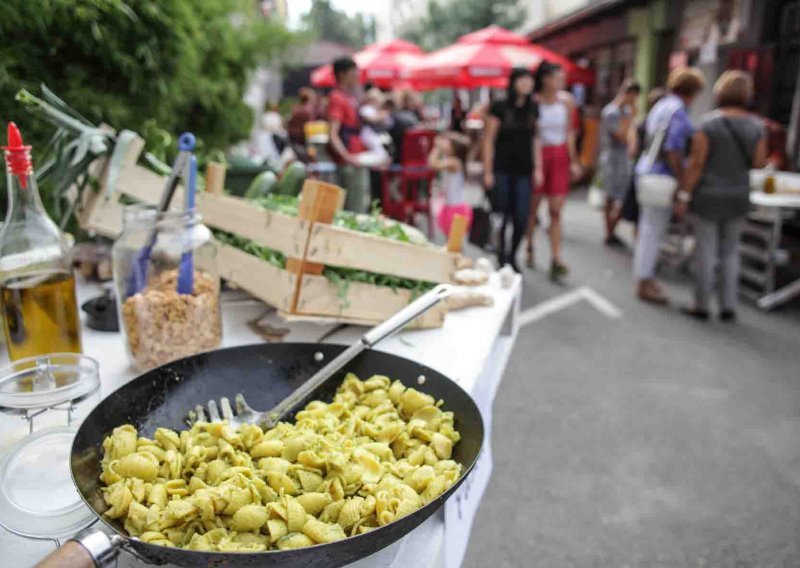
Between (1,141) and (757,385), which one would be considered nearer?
(1,141)

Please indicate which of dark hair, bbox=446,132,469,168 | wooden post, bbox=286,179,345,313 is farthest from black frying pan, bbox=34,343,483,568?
dark hair, bbox=446,132,469,168

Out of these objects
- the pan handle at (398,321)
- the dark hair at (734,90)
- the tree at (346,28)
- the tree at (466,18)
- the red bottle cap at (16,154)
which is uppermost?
the tree at (346,28)

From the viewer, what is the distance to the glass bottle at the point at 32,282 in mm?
1319

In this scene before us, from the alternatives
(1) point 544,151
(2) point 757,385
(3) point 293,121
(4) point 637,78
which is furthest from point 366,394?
(4) point 637,78

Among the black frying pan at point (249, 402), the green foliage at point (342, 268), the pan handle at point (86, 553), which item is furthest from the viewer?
the green foliage at point (342, 268)

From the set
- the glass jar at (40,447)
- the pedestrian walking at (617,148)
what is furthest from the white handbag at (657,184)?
the glass jar at (40,447)

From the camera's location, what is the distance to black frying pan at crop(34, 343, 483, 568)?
762 mm

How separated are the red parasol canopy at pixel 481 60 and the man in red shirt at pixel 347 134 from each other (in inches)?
119

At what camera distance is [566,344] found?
409 cm

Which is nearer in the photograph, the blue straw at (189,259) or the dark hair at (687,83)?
the blue straw at (189,259)

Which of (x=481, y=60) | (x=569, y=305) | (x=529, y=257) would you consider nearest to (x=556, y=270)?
(x=529, y=257)

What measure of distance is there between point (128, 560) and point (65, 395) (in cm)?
30

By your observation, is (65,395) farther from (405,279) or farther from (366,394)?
(405,279)

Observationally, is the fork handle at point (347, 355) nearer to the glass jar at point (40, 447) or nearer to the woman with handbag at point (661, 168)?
the glass jar at point (40, 447)
